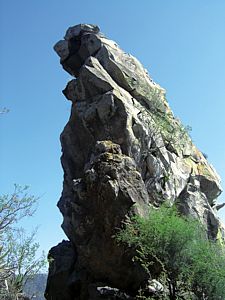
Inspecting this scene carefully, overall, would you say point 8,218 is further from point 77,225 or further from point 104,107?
point 104,107

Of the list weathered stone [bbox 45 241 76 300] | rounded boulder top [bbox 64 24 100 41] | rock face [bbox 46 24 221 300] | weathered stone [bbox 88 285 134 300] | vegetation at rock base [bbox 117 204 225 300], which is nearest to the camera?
vegetation at rock base [bbox 117 204 225 300]

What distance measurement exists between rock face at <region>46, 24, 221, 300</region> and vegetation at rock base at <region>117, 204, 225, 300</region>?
1689 millimetres

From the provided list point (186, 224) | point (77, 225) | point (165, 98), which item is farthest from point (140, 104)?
point (186, 224)

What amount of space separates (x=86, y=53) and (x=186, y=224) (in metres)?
24.9

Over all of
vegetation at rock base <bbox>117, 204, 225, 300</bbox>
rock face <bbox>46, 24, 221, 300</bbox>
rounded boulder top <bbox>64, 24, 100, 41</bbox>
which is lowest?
vegetation at rock base <bbox>117, 204, 225, 300</bbox>

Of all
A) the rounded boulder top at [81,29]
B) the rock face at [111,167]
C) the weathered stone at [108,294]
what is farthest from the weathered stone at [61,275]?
the rounded boulder top at [81,29]

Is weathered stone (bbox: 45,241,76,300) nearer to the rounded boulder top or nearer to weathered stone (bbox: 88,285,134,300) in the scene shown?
weathered stone (bbox: 88,285,134,300)

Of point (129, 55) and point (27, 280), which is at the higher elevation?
point (129, 55)

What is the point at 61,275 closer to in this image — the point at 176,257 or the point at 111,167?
the point at 111,167

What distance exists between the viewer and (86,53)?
43.1 metres

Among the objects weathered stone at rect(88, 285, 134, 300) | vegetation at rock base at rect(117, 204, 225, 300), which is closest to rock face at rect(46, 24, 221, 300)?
weathered stone at rect(88, 285, 134, 300)

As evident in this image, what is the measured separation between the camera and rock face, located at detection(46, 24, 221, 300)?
26.2 meters

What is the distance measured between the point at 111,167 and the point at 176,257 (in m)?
7.21

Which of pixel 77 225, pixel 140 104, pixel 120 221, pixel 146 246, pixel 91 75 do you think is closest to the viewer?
pixel 146 246
